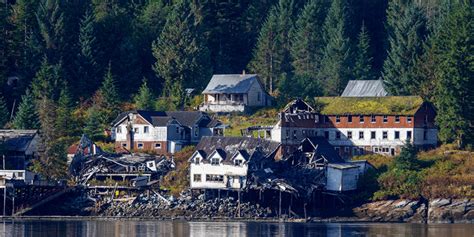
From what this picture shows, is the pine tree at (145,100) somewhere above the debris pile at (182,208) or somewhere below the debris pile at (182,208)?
above

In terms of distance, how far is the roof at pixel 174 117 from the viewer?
141750 millimetres

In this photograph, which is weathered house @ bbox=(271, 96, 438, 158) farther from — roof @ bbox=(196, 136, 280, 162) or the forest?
the forest

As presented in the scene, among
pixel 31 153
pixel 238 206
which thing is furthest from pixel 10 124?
pixel 238 206

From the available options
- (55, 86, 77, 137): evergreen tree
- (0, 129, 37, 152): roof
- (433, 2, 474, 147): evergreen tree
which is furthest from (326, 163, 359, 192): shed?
(55, 86, 77, 137): evergreen tree

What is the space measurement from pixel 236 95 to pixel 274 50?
42.1ft

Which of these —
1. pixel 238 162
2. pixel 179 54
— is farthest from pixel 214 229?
pixel 179 54

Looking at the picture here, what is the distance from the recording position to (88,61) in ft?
528

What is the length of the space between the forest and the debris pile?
14.1 meters

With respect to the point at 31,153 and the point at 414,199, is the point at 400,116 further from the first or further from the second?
the point at 31,153

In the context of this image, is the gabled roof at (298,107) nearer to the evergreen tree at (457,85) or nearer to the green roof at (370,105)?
the green roof at (370,105)

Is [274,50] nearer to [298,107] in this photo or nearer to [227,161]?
[298,107]

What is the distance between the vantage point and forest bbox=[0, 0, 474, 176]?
14900 cm

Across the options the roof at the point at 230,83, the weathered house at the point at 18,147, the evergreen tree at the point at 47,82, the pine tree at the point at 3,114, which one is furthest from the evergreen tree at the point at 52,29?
the weathered house at the point at 18,147

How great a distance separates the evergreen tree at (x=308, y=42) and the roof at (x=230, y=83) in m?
10.0
